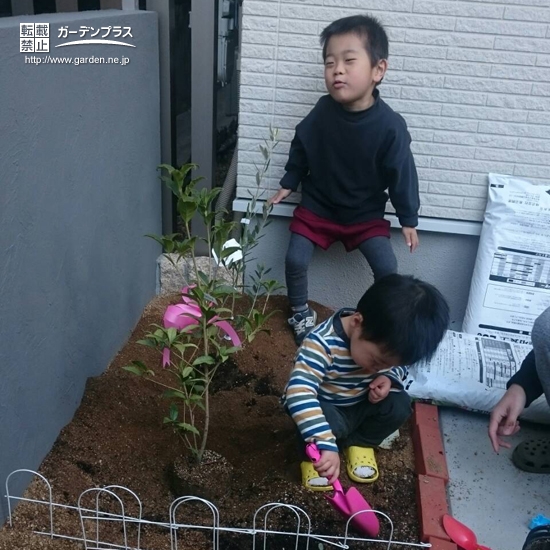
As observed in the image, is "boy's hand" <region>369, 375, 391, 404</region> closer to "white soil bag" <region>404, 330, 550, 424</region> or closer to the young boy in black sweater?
"white soil bag" <region>404, 330, 550, 424</region>

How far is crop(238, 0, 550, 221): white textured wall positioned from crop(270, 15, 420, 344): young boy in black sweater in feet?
0.76

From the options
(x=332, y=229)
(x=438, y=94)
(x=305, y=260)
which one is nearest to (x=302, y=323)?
(x=305, y=260)

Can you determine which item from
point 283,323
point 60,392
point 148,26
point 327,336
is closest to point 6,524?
point 60,392

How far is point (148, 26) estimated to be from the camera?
293 cm

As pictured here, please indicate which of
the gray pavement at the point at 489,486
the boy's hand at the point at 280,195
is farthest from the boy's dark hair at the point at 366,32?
the gray pavement at the point at 489,486

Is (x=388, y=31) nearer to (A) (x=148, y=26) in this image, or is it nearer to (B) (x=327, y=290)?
(A) (x=148, y=26)

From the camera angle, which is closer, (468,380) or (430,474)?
(430,474)

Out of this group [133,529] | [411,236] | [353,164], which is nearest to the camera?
[133,529]

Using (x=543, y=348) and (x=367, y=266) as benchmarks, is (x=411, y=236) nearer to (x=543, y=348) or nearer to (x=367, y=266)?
(x=367, y=266)

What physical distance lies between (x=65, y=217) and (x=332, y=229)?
1.31 meters

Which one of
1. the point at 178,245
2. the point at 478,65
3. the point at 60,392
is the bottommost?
the point at 60,392

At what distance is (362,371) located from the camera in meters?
2.10

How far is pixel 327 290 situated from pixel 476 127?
43.0 inches

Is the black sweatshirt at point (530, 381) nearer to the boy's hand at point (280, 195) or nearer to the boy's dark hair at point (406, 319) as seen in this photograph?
the boy's dark hair at point (406, 319)
